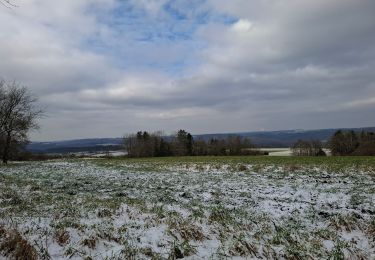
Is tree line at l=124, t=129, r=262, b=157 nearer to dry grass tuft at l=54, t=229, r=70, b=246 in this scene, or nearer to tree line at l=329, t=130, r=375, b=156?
tree line at l=329, t=130, r=375, b=156

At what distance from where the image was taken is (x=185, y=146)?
356 feet

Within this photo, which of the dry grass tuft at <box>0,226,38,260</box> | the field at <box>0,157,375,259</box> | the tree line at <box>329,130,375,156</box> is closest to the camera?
the dry grass tuft at <box>0,226,38,260</box>

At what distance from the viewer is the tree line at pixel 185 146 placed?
335 feet

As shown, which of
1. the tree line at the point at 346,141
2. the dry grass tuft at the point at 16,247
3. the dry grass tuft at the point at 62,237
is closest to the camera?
the dry grass tuft at the point at 16,247

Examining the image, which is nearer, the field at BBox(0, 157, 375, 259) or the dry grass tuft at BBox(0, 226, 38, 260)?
the dry grass tuft at BBox(0, 226, 38, 260)

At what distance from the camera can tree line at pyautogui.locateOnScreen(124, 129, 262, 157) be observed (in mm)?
102125

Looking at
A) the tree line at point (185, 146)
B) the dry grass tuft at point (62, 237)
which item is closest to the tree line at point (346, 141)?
the tree line at point (185, 146)

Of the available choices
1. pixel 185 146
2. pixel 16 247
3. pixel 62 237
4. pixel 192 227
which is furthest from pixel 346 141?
pixel 16 247

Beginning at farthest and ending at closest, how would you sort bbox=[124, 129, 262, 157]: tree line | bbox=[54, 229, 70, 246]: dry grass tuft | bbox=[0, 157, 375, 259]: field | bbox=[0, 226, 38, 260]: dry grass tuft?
bbox=[124, 129, 262, 157]: tree line
bbox=[54, 229, 70, 246]: dry grass tuft
bbox=[0, 157, 375, 259]: field
bbox=[0, 226, 38, 260]: dry grass tuft

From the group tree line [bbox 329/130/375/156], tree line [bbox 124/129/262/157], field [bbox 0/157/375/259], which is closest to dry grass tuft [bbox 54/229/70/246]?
field [bbox 0/157/375/259]

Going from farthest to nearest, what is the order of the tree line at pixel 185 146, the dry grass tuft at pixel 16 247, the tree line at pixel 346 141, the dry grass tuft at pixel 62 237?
the tree line at pixel 185 146, the tree line at pixel 346 141, the dry grass tuft at pixel 62 237, the dry grass tuft at pixel 16 247

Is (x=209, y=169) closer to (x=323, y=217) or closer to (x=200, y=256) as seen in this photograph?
(x=323, y=217)

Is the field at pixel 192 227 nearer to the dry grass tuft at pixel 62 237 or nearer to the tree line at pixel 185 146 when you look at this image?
the dry grass tuft at pixel 62 237

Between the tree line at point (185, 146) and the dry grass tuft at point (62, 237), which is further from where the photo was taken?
the tree line at point (185, 146)
